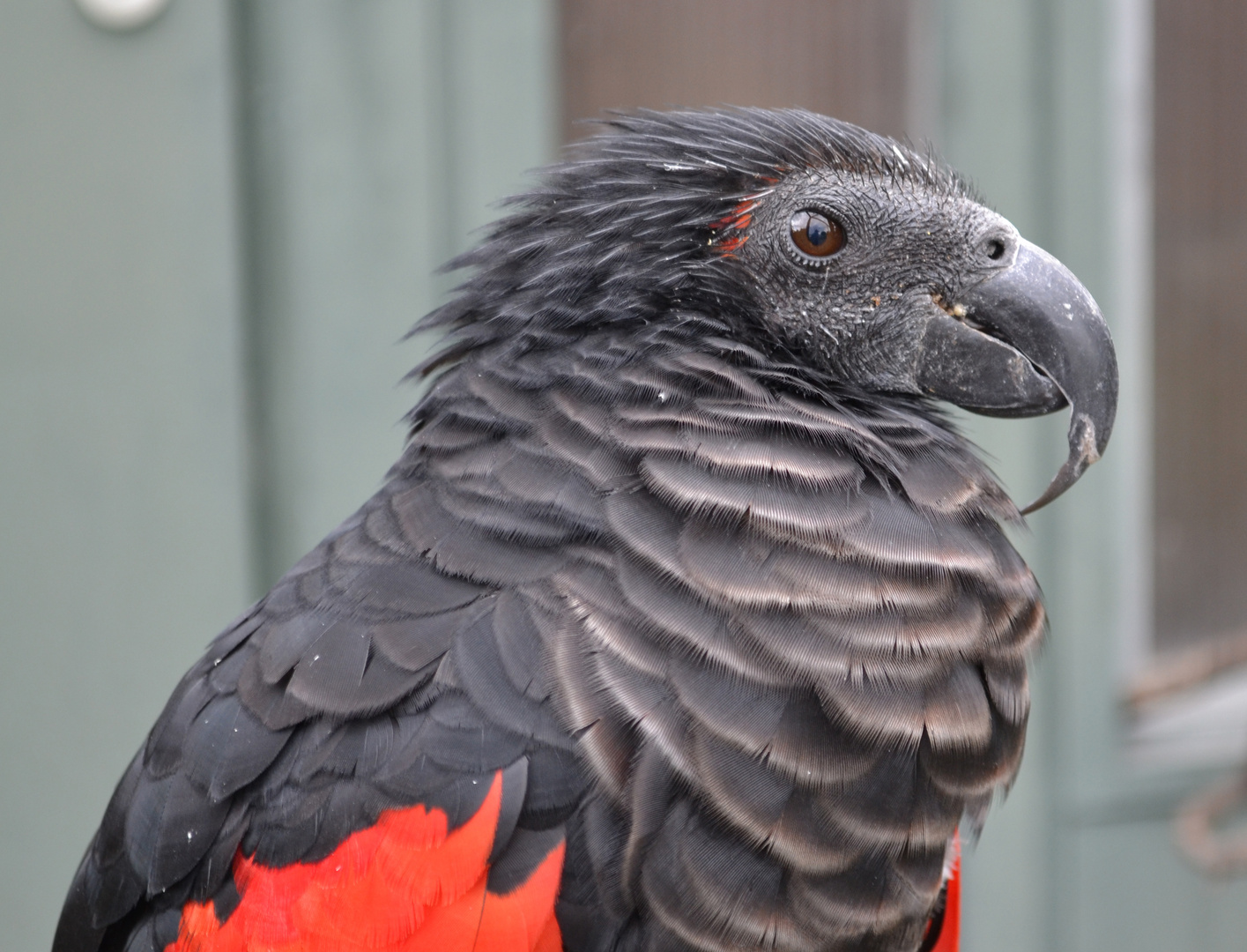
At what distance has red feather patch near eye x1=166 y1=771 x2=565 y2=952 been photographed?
3.44 ft

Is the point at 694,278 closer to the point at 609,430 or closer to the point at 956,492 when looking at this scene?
the point at 609,430

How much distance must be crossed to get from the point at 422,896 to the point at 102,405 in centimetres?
179

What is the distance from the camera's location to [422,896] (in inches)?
→ 41.4

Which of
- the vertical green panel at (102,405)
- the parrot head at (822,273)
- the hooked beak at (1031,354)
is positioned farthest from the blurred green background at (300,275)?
the hooked beak at (1031,354)

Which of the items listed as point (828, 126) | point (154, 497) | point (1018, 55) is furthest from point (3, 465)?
point (1018, 55)

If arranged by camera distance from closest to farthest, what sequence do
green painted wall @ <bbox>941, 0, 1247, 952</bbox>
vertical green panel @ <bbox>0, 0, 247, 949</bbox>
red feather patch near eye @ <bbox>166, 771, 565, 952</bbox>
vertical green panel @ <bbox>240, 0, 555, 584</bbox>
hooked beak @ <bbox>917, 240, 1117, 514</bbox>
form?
1. red feather patch near eye @ <bbox>166, 771, 565, 952</bbox>
2. hooked beak @ <bbox>917, 240, 1117, 514</bbox>
3. vertical green panel @ <bbox>0, 0, 247, 949</bbox>
4. vertical green panel @ <bbox>240, 0, 555, 584</bbox>
5. green painted wall @ <bbox>941, 0, 1247, 952</bbox>

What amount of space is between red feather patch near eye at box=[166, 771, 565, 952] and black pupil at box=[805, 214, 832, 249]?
2.27ft

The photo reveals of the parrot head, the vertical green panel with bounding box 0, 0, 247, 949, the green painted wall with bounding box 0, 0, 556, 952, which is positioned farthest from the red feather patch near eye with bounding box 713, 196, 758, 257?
the vertical green panel with bounding box 0, 0, 247, 949

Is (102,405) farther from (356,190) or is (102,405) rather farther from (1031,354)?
(1031,354)

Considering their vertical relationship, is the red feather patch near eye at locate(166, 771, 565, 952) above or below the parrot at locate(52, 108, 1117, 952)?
below

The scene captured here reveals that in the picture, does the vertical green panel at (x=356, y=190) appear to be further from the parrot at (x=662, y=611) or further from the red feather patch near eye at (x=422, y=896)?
the red feather patch near eye at (x=422, y=896)

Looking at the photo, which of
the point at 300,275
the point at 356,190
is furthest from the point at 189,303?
the point at 356,190

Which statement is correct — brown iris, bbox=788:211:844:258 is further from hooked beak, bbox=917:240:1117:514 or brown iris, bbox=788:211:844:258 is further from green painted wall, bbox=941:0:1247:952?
green painted wall, bbox=941:0:1247:952

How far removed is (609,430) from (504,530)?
0.15m
